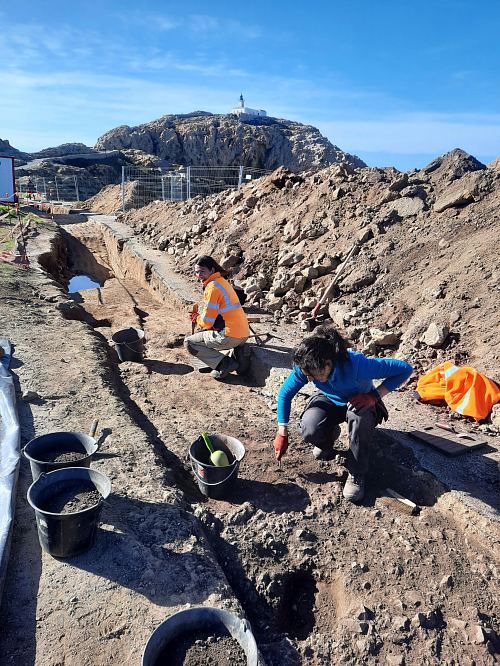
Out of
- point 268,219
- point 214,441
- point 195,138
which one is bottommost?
point 214,441

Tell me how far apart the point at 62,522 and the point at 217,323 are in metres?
3.37

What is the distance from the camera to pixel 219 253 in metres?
9.93

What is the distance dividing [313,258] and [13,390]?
5137 millimetres

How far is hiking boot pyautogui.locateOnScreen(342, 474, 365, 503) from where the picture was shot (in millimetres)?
3414

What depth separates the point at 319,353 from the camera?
2.96 metres

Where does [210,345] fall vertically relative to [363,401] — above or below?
below

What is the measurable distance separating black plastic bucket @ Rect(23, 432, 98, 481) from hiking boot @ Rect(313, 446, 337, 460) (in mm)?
1704

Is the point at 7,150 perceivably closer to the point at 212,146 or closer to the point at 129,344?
the point at 212,146

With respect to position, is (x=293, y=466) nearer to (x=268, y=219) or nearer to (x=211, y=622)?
(x=211, y=622)

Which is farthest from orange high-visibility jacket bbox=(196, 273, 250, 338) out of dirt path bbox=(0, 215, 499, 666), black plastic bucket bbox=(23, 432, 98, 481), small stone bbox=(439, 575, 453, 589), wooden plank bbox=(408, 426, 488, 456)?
small stone bbox=(439, 575, 453, 589)

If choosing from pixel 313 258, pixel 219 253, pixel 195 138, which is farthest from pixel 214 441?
pixel 195 138

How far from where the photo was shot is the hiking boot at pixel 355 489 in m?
3.41

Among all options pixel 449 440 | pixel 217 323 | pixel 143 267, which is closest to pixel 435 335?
pixel 449 440

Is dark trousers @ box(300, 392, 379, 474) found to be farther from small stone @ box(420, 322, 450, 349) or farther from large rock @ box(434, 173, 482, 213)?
large rock @ box(434, 173, 482, 213)
